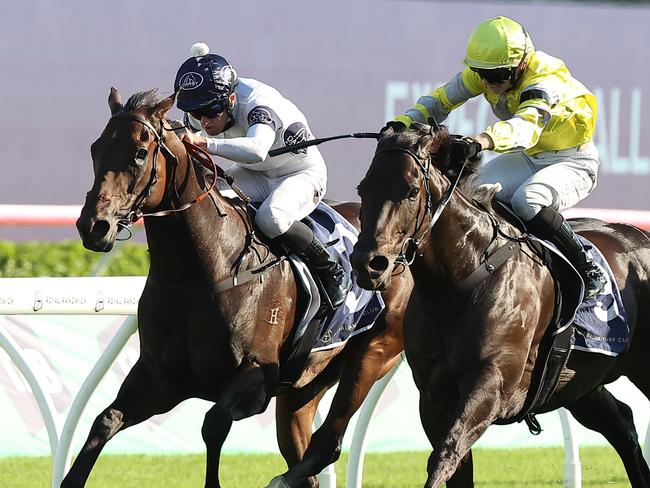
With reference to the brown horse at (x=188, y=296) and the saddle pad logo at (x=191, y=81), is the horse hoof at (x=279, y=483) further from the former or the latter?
the saddle pad logo at (x=191, y=81)

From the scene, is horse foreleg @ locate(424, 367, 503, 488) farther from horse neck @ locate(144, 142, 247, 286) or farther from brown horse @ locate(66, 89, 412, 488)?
horse neck @ locate(144, 142, 247, 286)

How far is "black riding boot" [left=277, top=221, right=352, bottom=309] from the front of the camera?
4953mm

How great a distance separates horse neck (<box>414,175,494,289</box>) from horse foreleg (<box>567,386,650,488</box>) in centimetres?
128

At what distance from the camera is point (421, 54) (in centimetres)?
1088

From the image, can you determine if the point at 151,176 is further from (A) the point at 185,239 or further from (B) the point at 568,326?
(B) the point at 568,326

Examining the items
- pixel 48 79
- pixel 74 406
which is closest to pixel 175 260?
pixel 74 406

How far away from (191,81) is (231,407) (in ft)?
4.17

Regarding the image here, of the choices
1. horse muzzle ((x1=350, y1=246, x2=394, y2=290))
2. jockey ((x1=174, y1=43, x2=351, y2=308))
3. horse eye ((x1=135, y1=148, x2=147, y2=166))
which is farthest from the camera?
jockey ((x1=174, y1=43, x2=351, y2=308))

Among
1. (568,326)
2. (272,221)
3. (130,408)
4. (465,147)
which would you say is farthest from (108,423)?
(568,326)

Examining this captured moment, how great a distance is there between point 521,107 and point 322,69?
6.28 m

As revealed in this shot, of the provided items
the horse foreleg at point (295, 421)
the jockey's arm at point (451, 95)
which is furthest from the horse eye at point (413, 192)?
the horse foreleg at point (295, 421)

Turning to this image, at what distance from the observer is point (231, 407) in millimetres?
4375

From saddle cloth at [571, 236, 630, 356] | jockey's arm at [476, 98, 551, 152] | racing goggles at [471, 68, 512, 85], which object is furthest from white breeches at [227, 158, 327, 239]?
saddle cloth at [571, 236, 630, 356]

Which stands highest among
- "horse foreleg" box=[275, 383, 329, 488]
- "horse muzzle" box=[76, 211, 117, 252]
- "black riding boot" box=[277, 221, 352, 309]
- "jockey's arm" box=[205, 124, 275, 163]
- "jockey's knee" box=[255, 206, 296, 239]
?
"jockey's arm" box=[205, 124, 275, 163]
